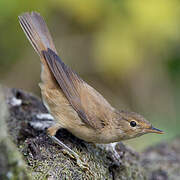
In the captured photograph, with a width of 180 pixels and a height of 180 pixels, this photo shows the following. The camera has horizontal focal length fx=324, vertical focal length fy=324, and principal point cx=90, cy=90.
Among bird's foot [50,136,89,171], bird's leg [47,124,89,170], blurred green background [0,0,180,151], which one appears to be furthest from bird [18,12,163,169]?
blurred green background [0,0,180,151]

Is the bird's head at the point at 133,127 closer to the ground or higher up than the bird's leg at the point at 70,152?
higher up

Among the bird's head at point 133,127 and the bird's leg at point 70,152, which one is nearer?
the bird's leg at point 70,152

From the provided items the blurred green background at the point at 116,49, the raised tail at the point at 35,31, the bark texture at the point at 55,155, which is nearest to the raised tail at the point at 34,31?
the raised tail at the point at 35,31

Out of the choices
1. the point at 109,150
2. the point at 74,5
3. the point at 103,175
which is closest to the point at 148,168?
the point at 109,150

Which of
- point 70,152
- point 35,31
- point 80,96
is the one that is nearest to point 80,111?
point 80,96

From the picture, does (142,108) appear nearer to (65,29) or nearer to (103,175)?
(65,29)

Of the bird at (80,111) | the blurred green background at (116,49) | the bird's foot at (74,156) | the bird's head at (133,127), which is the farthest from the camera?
the blurred green background at (116,49)

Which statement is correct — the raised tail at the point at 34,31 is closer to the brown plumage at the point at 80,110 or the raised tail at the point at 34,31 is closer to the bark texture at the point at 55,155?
the brown plumage at the point at 80,110

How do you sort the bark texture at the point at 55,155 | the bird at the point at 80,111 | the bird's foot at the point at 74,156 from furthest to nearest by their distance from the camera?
the bird at the point at 80,111, the bird's foot at the point at 74,156, the bark texture at the point at 55,155

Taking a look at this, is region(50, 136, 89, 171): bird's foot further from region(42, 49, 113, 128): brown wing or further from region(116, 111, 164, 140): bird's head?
region(116, 111, 164, 140): bird's head
